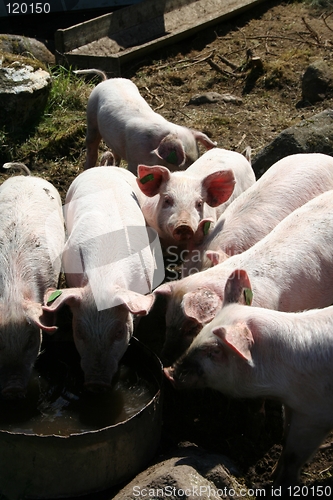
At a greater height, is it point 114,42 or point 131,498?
point 114,42

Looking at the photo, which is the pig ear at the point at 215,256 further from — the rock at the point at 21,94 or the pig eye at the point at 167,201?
the rock at the point at 21,94

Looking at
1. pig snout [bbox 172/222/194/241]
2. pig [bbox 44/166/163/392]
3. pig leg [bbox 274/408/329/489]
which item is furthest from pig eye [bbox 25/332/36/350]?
pig leg [bbox 274/408/329/489]

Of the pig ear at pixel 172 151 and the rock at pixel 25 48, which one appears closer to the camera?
the pig ear at pixel 172 151

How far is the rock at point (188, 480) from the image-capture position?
3379mm

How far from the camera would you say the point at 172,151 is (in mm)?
6469

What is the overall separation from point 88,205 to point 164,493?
241 centimetres

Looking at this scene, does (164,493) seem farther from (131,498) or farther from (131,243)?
(131,243)

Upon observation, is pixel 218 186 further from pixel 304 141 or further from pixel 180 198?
pixel 304 141

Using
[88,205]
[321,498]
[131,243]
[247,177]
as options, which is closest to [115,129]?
[247,177]

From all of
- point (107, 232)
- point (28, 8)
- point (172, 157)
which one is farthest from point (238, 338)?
point (28, 8)

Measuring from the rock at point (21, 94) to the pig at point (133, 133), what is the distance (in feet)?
2.60

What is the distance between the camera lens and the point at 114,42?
35.9ft

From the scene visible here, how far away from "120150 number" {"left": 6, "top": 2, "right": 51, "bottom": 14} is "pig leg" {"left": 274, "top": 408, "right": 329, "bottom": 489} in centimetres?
997

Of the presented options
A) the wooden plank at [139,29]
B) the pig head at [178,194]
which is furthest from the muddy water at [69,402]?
the wooden plank at [139,29]
